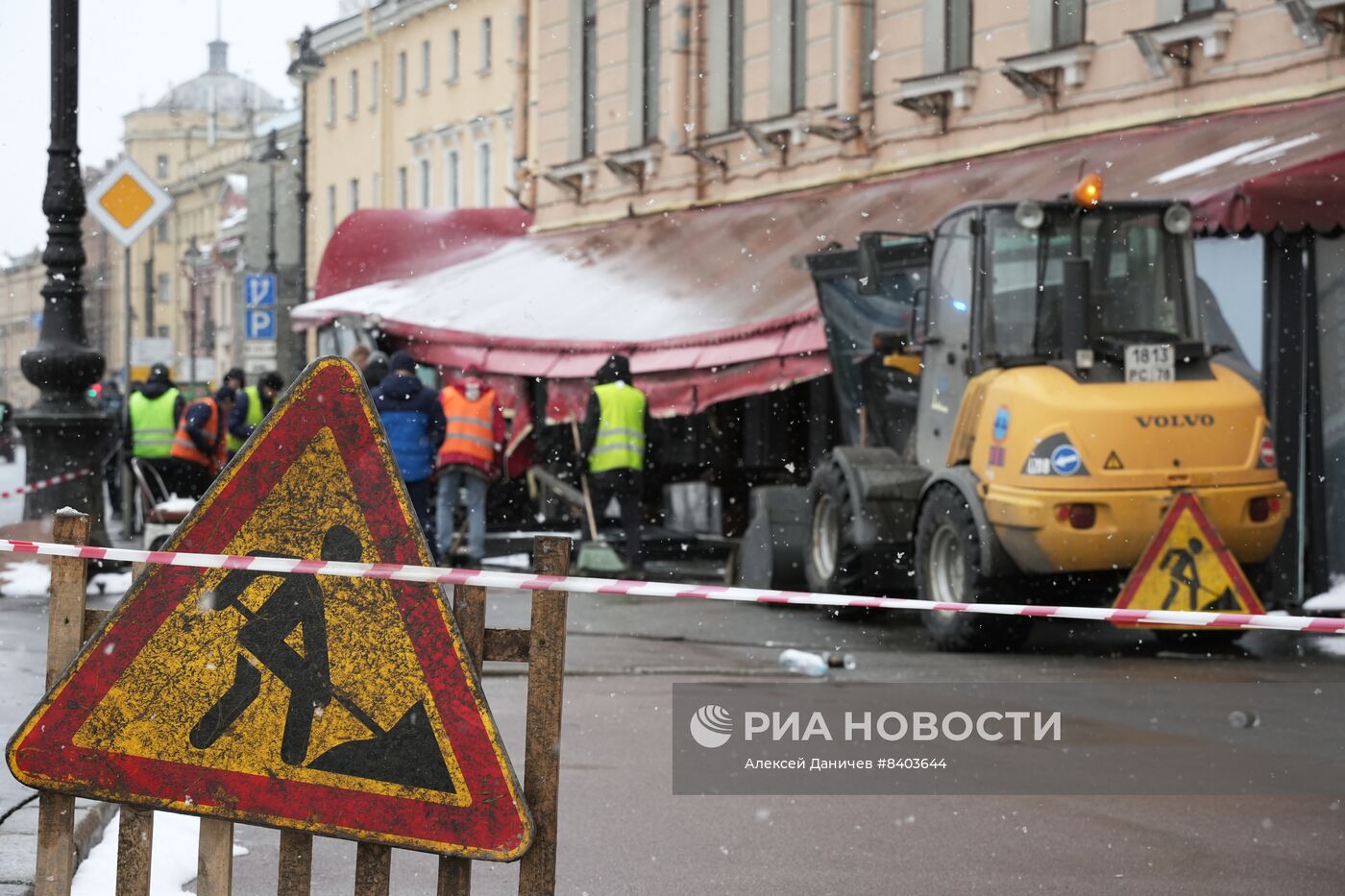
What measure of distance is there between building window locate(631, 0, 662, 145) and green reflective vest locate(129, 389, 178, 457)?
7875 mm

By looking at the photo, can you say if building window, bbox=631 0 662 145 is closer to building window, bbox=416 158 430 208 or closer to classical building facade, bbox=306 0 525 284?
classical building facade, bbox=306 0 525 284

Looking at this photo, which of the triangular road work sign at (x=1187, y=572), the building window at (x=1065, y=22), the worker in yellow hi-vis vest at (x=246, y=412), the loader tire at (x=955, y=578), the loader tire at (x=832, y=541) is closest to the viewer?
the triangular road work sign at (x=1187, y=572)

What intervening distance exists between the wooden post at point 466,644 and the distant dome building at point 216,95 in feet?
427

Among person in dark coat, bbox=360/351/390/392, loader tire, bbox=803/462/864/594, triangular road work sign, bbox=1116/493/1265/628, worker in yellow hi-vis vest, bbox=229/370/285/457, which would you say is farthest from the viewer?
worker in yellow hi-vis vest, bbox=229/370/285/457

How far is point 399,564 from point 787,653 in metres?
6.91

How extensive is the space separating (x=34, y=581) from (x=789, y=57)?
10.5 m

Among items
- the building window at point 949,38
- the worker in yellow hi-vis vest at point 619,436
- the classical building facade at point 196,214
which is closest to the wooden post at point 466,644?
the worker in yellow hi-vis vest at point 619,436

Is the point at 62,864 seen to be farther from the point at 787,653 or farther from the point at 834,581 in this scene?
the point at 834,581

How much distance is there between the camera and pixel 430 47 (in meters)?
52.0

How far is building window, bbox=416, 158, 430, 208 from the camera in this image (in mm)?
52156

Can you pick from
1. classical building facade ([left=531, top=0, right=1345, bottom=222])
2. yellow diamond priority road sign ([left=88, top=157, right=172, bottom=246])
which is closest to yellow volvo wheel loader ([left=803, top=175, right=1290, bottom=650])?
classical building facade ([left=531, top=0, right=1345, bottom=222])

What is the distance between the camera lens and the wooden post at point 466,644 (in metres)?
4.86

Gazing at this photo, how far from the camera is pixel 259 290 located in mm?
36875

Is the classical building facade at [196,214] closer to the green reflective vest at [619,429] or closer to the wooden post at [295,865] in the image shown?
the green reflective vest at [619,429]
